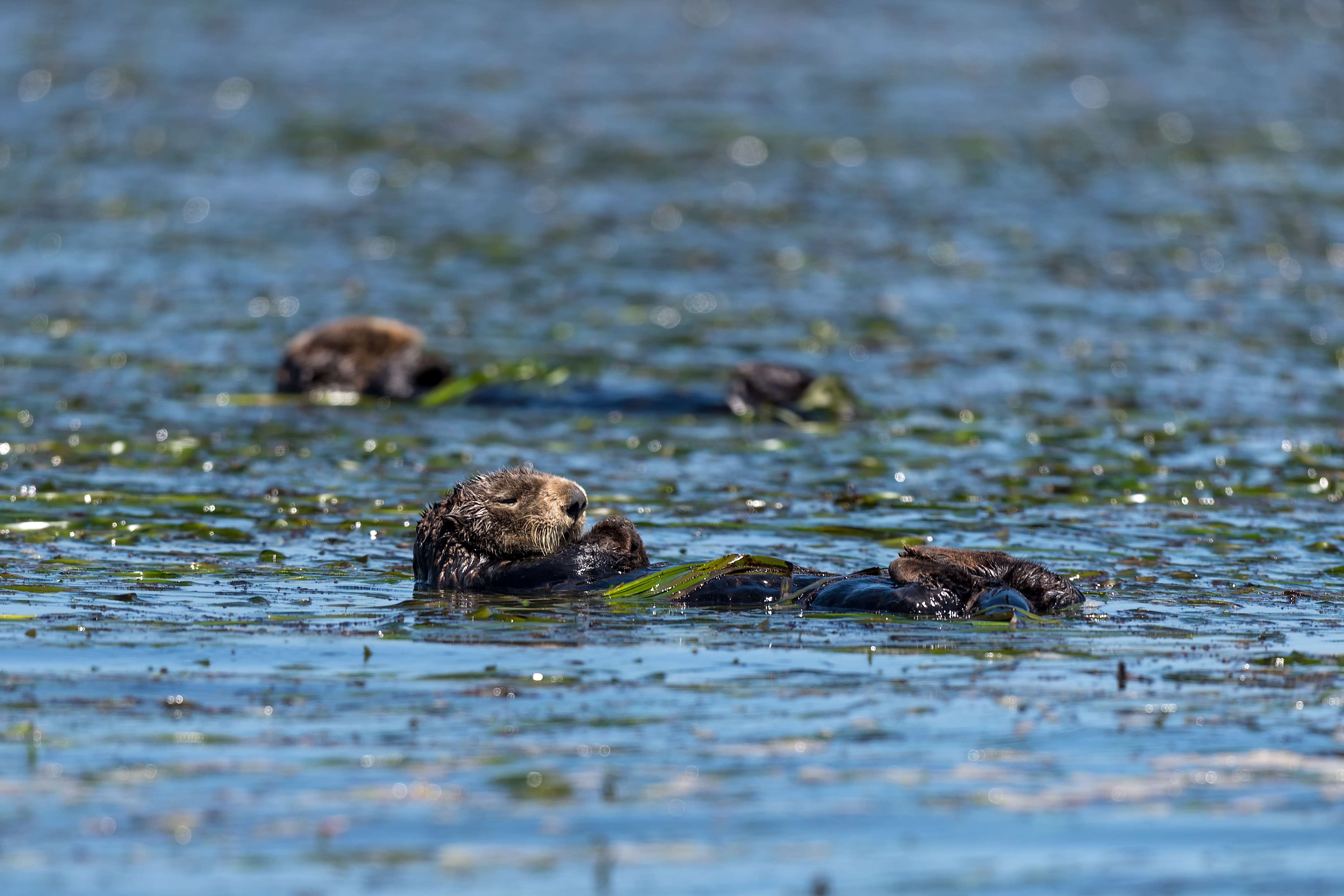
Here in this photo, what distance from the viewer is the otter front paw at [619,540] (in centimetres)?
679

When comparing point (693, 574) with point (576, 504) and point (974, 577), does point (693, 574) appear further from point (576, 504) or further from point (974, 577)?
point (974, 577)

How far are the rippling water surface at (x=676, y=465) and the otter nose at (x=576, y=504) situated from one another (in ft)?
1.79

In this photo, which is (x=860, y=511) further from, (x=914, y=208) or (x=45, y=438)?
(x=914, y=208)

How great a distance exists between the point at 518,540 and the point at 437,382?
5.07 metres

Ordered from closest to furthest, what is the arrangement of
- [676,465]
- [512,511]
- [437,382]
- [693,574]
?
[693,574]
[512,511]
[676,465]
[437,382]

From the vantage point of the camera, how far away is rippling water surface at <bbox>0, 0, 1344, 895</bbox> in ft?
13.2

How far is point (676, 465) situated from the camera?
388 inches

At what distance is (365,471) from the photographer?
9.59 m

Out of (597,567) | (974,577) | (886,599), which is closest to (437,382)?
(597,567)

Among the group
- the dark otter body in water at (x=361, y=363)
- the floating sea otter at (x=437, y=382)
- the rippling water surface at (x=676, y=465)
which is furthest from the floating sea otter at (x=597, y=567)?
the dark otter body in water at (x=361, y=363)

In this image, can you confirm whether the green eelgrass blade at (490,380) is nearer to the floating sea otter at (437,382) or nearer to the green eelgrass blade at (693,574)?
the floating sea otter at (437,382)

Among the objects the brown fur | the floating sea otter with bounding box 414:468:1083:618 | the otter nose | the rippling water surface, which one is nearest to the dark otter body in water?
the rippling water surface

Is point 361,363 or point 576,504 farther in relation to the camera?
point 361,363

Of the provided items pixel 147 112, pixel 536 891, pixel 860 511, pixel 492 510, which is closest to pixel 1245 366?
pixel 860 511
